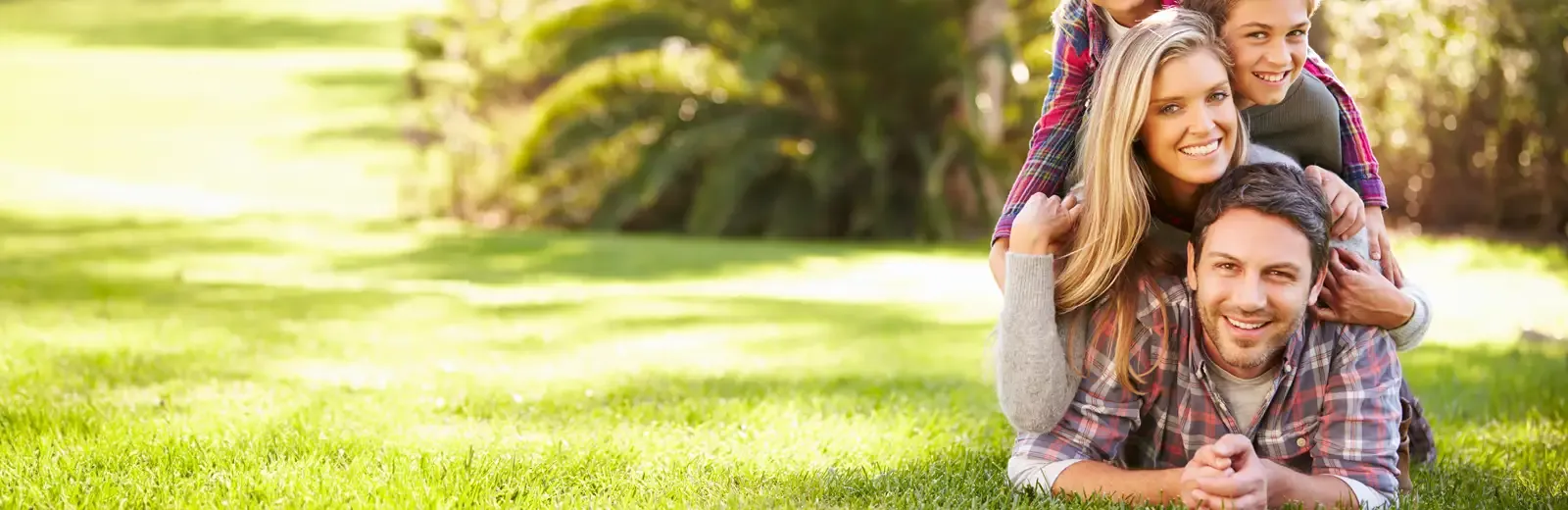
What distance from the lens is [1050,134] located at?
12.4ft

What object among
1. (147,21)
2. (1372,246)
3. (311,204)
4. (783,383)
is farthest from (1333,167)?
(147,21)

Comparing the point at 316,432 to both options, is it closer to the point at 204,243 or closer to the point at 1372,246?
the point at 1372,246

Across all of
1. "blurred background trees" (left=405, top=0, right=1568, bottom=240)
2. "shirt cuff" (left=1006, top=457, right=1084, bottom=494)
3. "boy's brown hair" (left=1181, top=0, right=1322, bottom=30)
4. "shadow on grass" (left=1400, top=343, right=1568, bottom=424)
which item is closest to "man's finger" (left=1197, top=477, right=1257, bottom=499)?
"shirt cuff" (left=1006, top=457, right=1084, bottom=494)

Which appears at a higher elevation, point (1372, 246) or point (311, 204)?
point (1372, 246)

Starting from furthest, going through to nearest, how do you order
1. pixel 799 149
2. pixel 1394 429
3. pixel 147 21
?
1. pixel 147 21
2. pixel 799 149
3. pixel 1394 429

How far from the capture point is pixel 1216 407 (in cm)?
357

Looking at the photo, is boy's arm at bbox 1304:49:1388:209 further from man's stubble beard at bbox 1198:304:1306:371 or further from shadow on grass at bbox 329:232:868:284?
shadow on grass at bbox 329:232:868:284

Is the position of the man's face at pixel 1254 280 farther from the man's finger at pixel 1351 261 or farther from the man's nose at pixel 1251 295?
the man's finger at pixel 1351 261

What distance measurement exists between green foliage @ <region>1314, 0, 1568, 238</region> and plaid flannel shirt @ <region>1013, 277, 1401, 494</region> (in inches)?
341

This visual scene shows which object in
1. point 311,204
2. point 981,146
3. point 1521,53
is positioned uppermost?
point 1521,53

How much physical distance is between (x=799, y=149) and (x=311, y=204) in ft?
21.2

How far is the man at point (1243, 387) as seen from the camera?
328 cm

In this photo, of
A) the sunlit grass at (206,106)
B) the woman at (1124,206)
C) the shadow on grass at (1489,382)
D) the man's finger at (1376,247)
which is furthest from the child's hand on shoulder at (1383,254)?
the sunlit grass at (206,106)

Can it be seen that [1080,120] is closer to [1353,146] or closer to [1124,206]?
[1124,206]
